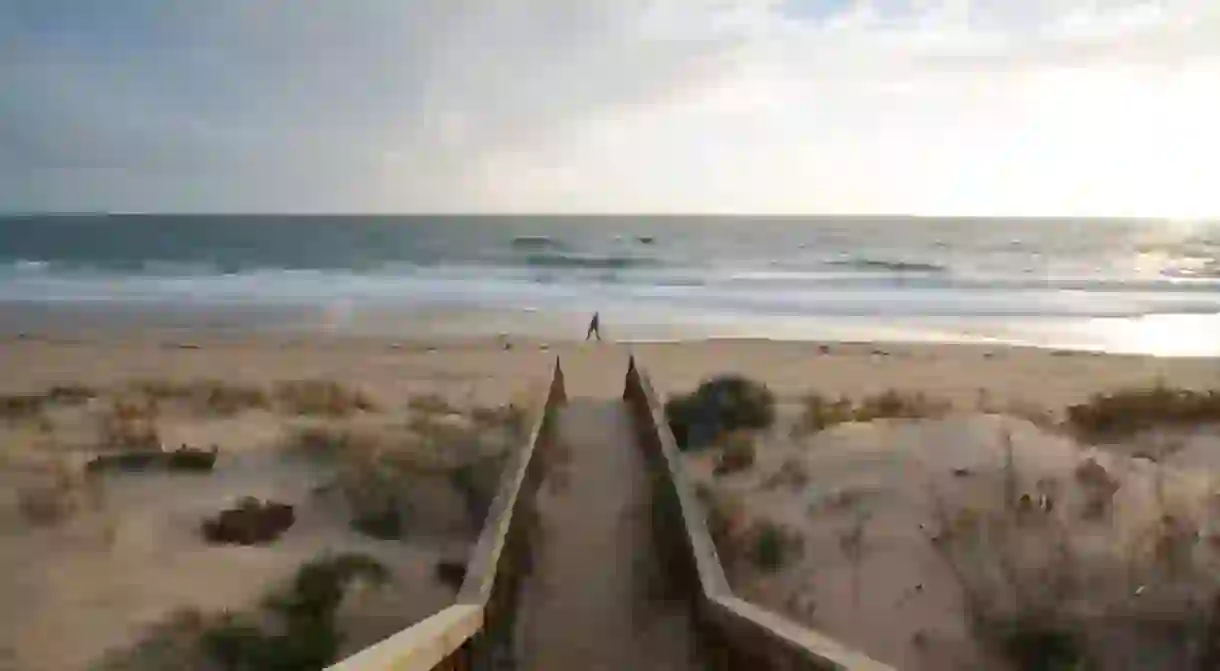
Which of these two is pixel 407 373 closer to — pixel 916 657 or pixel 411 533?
pixel 411 533

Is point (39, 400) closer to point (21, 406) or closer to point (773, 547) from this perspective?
point (21, 406)

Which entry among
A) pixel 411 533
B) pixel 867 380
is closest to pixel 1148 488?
pixel 411 533

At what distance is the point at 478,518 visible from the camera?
26.6ft

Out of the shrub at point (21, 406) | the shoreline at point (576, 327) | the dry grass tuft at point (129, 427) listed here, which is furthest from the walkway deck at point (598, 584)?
the shoreline at point (576, 327)

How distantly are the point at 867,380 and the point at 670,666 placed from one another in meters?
13.6

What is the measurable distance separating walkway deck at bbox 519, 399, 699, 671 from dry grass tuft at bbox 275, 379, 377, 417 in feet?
18.2

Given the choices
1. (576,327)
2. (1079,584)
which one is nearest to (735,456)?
(1079,584)

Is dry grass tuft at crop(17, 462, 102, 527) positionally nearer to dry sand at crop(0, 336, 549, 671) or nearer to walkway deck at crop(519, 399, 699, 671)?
dry sand at crop(0, 336, 549, 671)

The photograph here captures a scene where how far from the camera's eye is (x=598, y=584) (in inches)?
229

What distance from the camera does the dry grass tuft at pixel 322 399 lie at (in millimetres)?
13210

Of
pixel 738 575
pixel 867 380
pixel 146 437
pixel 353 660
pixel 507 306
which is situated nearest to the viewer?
pixel 353 660

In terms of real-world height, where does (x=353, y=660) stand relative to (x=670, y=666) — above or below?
above

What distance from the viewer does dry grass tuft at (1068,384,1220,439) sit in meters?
10.3

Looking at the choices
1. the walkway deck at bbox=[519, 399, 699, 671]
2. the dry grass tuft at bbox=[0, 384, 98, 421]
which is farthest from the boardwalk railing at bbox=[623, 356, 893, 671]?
the dry grass tuft at bbox=[0, 384, 98, 421]
